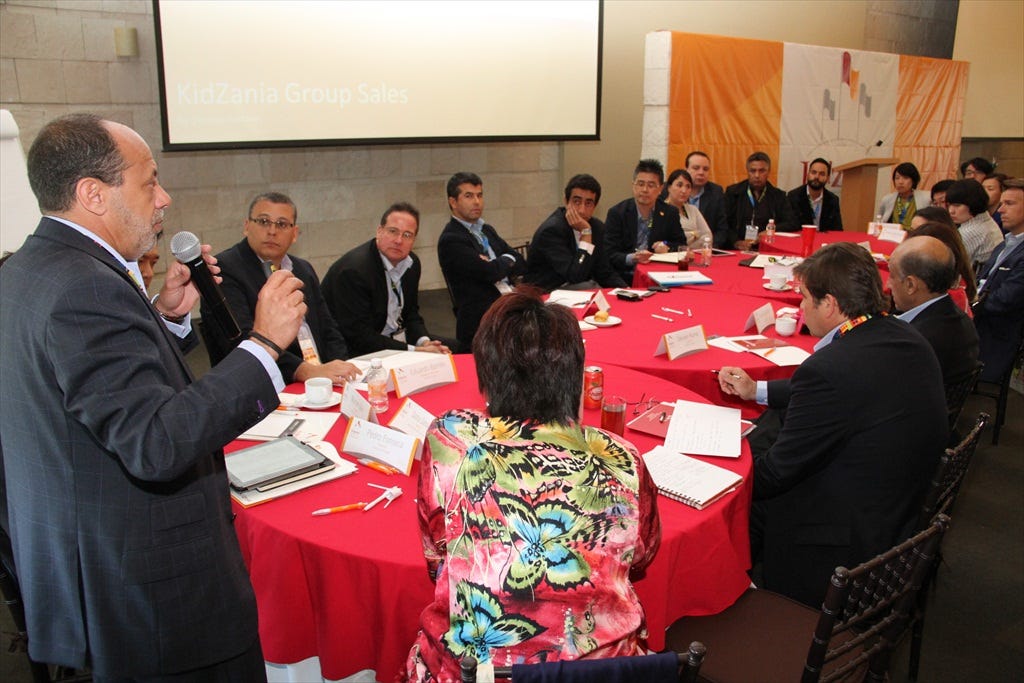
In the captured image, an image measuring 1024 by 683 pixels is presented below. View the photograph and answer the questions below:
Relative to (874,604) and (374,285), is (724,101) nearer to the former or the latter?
(374,285)

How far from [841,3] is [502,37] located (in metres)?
5.58

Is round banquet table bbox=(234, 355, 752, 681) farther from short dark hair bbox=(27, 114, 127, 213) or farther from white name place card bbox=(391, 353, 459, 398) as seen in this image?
short dark hair bbox=(27, 114, 127, 213)

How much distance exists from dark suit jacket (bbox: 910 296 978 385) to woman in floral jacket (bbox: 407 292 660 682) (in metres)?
1.90

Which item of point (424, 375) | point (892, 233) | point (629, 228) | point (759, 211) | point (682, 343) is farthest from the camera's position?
point (759, 211)

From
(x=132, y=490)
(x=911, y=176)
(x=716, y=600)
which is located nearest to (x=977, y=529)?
(x=716, y=600)

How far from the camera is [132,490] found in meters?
1.37

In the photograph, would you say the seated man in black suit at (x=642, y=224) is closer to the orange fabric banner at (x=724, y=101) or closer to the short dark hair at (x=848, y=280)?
the orange fabric banner at (x=724, y=101)

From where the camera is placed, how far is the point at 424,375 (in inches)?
105

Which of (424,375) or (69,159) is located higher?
(69,159)

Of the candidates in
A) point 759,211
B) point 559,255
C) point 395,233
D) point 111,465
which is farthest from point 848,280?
point 759,211

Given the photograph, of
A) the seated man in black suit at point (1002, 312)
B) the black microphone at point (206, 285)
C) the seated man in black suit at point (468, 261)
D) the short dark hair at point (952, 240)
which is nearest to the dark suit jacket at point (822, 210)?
the seated man in black suit at point (1002, 312)

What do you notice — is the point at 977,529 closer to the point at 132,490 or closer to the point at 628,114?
the point at 132,490

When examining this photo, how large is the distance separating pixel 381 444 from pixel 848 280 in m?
1.46

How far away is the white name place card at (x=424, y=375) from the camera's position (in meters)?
2.61
